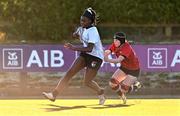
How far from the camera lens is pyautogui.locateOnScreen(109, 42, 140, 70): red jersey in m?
10.7

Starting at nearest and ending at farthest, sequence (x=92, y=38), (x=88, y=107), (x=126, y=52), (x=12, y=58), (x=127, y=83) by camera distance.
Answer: (x=92, y=38) < (x=88, y=107) < (x=126, y=52) < (x=127, y=83) < (x=12, y=58)

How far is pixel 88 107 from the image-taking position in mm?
10516

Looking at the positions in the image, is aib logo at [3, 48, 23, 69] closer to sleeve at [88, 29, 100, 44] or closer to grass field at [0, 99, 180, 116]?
grass field at [0, 99, 180, 116]

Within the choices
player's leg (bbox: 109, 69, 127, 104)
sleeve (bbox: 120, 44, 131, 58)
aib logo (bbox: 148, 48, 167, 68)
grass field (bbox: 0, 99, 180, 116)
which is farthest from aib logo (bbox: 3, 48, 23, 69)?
sleeve (bbox: 120, 44, 131, 58)


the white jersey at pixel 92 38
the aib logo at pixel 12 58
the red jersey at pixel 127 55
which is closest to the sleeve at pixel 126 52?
the red jersey at pixel 127 55

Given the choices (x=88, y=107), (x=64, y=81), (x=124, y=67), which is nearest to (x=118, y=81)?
(x=124, y=67)

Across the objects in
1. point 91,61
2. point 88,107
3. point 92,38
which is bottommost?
point 88,107

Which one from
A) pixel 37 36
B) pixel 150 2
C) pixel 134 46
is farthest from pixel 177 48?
pixel 37 36

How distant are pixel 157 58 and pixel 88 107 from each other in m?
3.28

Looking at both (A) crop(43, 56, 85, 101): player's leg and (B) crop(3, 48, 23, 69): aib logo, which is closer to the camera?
(A) crop(43, 56, 85, 101): player's leg

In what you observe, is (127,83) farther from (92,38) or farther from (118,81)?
(92,38)

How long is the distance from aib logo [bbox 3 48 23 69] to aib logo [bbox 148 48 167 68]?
9.68 feet

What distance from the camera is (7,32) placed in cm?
1894

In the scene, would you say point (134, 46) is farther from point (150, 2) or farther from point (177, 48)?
point (150, 2)
